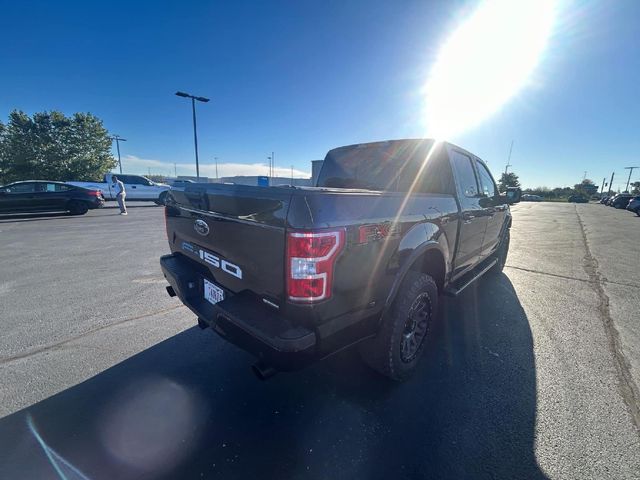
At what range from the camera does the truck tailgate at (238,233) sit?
164cm

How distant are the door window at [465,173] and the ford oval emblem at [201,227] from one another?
2.76 meters

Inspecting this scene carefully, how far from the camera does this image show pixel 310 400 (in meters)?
2.20

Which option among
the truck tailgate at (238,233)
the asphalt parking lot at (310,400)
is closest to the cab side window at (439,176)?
the asphalt parking lot at (310,400)

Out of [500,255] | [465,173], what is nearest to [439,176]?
[465,173]

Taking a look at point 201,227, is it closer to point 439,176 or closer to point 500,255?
point 439,176

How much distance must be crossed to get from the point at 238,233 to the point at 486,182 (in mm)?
4205

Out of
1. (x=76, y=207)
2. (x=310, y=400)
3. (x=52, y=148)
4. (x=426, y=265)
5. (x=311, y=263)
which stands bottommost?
(x=310, y=400)

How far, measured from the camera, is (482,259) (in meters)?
4.30

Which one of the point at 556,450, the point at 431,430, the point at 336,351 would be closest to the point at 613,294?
the point at 556,450

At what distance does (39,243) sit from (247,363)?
25.9ft

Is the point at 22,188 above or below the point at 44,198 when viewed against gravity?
above

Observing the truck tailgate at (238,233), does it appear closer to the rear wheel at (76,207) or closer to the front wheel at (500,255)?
the front wheel at (500,255)

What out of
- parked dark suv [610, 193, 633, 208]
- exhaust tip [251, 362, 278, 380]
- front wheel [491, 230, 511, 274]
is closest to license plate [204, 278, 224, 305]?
exhaust tip [251, 362, 278, 380]

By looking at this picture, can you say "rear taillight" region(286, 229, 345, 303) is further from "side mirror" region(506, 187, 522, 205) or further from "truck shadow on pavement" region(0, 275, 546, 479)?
"side mirror" region(506, 187, 522, 205)
